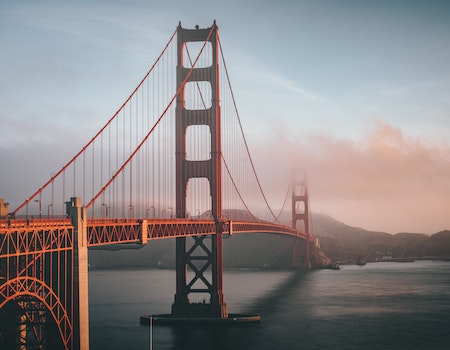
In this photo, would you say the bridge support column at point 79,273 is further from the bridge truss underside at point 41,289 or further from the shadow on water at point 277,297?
the shadow on water at point 277,297

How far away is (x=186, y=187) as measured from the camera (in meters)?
61.4

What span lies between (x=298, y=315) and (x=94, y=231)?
128 feet

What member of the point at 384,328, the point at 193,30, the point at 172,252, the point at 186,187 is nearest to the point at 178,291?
the point at 186,187

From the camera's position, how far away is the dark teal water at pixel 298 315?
5238cm

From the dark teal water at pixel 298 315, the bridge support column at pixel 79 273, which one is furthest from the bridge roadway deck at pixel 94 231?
the dark teal water at pixel 298 315

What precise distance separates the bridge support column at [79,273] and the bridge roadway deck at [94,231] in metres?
0.48

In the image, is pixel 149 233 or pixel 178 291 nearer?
pixel 149 233

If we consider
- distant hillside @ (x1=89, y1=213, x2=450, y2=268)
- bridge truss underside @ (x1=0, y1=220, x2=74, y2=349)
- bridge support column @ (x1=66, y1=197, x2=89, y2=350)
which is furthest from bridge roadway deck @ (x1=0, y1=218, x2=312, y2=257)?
distant hillside @ (x1=89, y1=213, x2=450, y2=268)

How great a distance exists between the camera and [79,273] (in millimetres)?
32844

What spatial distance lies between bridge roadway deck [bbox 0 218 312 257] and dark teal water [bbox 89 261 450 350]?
30.7 feet

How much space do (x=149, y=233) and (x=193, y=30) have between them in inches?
1099

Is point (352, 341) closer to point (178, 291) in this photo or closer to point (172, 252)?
point (178, 291)

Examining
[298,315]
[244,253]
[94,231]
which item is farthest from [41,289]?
[244,253]

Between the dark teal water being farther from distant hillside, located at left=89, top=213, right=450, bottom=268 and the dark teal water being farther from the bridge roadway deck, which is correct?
distant hillside, located at left=89, top=213, right=450, bottom=268
